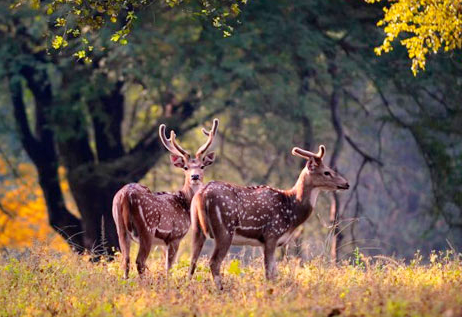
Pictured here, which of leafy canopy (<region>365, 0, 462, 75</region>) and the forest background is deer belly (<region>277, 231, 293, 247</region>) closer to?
leafy canopy (<region>365, 0, 462, 75</region>)

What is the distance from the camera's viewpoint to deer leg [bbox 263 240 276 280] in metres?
12.5

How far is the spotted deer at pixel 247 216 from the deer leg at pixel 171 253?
3.27ft

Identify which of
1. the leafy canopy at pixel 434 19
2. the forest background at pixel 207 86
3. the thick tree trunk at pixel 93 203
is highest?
the leafy canopy at pixel 434 19

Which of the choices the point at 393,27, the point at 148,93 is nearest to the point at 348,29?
the point at 148,93

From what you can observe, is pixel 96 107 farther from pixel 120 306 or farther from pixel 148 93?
pixel 120 306

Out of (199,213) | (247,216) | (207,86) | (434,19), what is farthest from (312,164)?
(207,86)

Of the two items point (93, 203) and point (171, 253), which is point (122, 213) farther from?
point (93, 203)

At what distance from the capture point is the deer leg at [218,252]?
1222 centimetres

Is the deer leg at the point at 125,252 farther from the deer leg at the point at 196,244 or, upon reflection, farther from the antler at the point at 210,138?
the antler at the point at 210,138

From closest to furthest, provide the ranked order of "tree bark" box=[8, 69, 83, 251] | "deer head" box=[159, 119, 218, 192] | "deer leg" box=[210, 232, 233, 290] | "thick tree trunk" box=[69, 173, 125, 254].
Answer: "deer leg" box=[210, 232, 233, 290] → "deer head" box=[159, 119, 218, 192] → "thick tree trunk" box=[69, 173, 125, 254] → "tree bark" box=[8, 69, 83, 251]

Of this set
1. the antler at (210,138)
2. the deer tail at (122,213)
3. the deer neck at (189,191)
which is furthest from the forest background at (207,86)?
the deer tail at (122,213)

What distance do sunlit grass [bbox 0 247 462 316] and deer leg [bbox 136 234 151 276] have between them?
0.64ft

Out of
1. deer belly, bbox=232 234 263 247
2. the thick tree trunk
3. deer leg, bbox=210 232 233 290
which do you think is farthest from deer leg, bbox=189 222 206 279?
the thick tree trunk

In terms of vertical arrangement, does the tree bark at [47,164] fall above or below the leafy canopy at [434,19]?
below
